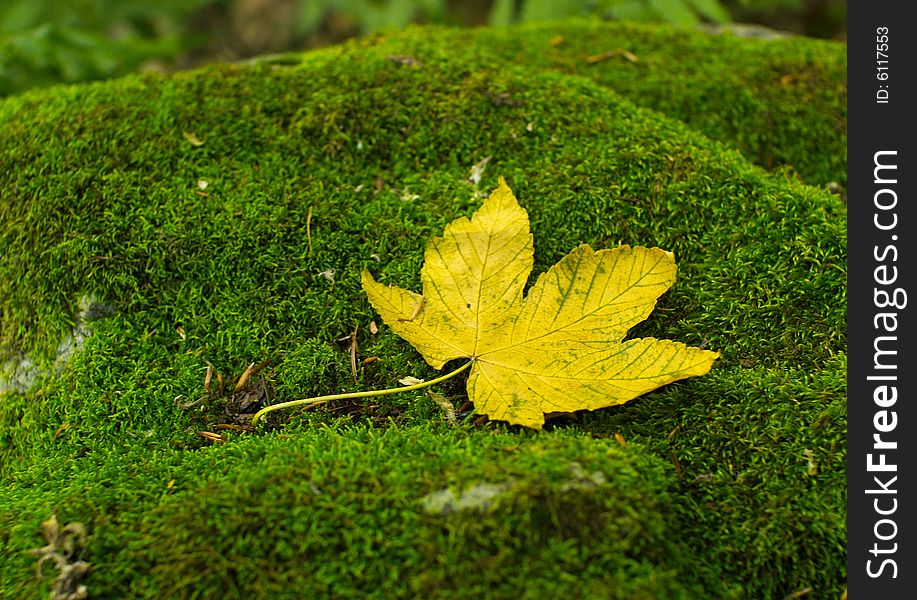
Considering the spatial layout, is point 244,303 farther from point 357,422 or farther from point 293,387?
point 357,422

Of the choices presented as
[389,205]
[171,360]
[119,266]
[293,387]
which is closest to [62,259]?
[119,266]

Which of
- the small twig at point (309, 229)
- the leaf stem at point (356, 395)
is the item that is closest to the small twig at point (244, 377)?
the leaf stem at point (356, 395)

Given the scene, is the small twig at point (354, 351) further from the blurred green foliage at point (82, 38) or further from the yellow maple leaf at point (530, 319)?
the blurred green foliage at point (82, 38)

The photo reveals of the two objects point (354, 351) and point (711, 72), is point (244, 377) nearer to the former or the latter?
point (354, 351)

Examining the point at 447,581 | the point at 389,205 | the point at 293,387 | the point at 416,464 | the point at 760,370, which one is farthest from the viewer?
the point at 389,205

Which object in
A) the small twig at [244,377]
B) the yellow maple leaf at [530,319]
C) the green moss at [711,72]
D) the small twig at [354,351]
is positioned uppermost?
the green moss at [711,72]

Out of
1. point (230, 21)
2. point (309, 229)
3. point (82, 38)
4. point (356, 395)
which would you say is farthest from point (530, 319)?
point (230, 21)
